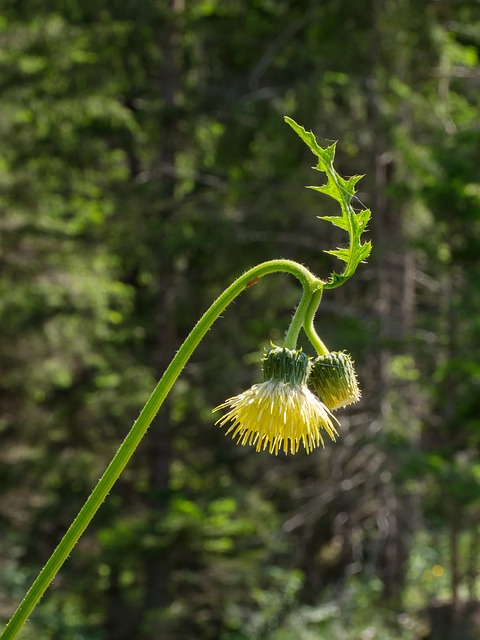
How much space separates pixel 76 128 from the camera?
33.6 feet

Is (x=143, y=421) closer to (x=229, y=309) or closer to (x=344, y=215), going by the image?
(x=344, y=215)

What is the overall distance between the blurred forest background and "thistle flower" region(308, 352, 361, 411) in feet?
21.2

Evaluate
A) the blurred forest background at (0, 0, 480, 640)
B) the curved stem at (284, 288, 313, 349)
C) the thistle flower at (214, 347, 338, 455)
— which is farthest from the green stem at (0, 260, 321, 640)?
the blurred forest background at (0, 0, 480, 640)

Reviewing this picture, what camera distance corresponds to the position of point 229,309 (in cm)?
1018

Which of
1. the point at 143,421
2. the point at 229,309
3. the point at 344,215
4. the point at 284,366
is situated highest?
the point at 229,309

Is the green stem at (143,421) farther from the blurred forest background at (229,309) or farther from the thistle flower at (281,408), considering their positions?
the blurred forest background at (229,309)

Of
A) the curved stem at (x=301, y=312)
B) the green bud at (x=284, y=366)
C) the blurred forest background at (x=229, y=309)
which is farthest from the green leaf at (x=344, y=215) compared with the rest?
the blurred forest background at (x=229, y=309)

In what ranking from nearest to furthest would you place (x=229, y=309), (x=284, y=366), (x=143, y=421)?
(x=143, y=421)
(x=284, y=366)
(x=229, y=309)

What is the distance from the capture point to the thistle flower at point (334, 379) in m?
1.63

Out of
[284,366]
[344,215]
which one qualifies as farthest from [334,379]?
[344,215]

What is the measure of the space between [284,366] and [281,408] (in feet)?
0.23

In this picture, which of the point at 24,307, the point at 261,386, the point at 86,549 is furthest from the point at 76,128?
the point at 261,386

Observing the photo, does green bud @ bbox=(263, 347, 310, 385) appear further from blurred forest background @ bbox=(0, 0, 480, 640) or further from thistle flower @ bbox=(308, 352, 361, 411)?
blurred forest background @ bbox=(0, 0, 480, 640)

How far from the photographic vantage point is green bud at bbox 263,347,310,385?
1.57m
